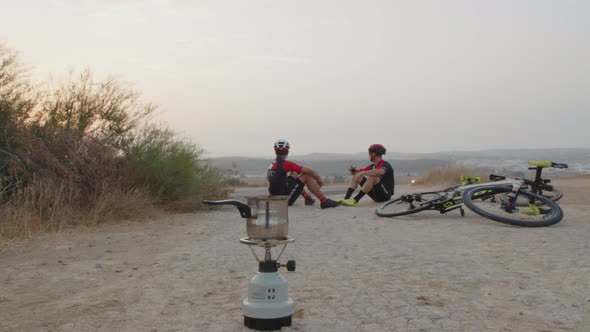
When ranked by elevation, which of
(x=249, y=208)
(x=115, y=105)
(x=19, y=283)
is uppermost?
(x=115, y=105)

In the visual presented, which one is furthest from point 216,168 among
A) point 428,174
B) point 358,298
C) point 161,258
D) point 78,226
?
point 428,174

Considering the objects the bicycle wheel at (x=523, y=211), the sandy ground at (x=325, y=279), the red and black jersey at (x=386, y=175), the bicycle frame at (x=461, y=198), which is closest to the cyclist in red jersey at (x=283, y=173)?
the red and black jersey at (x=386, y=175)

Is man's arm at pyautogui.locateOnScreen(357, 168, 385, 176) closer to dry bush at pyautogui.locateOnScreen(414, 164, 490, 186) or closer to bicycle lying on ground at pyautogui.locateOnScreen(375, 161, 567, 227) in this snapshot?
bicycle lying on ground at pyautogui.locateOnScreen(375, 161, 567, 227)

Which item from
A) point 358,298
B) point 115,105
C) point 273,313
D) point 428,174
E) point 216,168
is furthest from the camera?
point 428,174

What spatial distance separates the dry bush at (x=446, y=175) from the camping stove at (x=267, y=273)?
18.6 metres

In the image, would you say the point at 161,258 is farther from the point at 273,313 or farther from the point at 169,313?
the point at 273,313

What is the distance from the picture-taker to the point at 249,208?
4.00m

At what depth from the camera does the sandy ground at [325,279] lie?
4.25 metres

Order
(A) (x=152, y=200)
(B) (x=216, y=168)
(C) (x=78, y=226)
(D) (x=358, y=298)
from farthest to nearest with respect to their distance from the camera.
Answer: (B) (x=216, y=168) → (A) (x=152, y=200) → (C) (x=78, y=226) → (D) (x=358, y=298)

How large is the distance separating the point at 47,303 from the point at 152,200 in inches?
259

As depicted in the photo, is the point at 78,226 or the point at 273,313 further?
the point at 78,226

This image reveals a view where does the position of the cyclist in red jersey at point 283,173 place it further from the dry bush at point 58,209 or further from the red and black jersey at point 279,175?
the dry bush at point 58,209

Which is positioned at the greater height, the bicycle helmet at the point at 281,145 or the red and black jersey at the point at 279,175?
the bicycle helmet at the point at 281,145

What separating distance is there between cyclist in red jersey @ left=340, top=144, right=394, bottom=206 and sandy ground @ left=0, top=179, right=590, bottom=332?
12.8 feet
